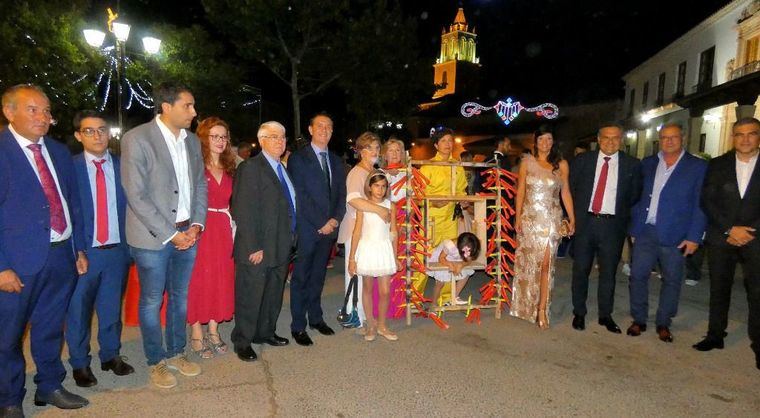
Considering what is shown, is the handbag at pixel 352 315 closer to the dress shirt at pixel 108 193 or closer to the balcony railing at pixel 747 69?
the dress shirt at pixel 108 193

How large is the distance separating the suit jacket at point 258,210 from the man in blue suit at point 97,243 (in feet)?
2.81

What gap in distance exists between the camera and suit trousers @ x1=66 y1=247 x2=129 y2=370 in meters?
3.73

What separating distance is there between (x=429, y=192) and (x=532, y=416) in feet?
8.88

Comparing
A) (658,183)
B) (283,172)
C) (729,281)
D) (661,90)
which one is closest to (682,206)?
(658,183)

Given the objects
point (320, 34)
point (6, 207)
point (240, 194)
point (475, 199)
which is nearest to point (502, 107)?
point (320, 34)

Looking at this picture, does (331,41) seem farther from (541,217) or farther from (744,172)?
(744,172)

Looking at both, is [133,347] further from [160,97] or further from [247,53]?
[247,53]

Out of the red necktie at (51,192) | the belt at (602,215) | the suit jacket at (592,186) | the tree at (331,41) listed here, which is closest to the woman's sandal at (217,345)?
the red necktie at (51,192)

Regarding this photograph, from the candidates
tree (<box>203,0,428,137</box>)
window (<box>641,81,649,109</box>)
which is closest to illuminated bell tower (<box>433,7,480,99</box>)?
window (<box>641,81,649,109</box>)

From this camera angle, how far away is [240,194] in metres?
4.05

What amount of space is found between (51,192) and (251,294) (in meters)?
1.65

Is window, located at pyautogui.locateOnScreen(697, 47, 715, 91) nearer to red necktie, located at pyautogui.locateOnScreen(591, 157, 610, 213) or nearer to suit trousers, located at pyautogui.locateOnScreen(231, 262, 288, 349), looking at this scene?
red necktie, located at pyautogui.locateOnScreen(591, 157, 610, 213)

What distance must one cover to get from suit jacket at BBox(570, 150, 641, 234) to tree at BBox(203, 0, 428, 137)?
15300 millimetres

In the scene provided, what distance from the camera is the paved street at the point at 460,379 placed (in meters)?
3.45
